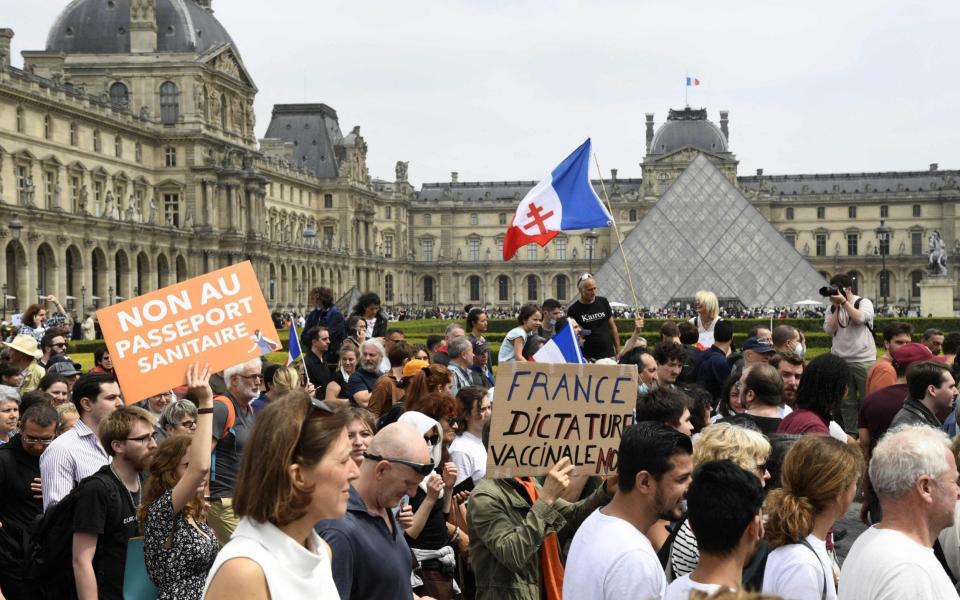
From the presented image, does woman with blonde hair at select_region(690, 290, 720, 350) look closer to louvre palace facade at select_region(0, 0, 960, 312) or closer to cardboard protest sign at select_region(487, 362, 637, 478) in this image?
cardboard protest sign at select_region(487, 362, 637, 478)

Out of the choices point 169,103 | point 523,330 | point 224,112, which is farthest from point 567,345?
point 224,112

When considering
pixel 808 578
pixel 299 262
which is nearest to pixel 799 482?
pixel 808 578

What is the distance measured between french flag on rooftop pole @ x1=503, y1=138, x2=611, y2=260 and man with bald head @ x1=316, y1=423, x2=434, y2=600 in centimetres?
617

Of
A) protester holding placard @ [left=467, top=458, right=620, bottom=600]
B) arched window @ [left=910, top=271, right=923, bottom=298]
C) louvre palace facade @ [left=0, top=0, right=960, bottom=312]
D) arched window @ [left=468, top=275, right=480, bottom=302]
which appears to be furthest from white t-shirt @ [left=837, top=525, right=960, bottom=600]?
arched window @ [left=468, top=275, right=480, bottom=302]

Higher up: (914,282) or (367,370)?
(367,370)

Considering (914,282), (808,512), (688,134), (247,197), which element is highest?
(688,134)

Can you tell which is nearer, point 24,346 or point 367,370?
point 24,346

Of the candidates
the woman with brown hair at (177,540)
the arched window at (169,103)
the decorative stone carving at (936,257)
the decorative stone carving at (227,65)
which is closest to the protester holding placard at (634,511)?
the woman with brown hair at (177,540)

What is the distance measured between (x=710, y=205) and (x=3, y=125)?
88.7ft

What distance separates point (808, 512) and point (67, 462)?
10.1ft

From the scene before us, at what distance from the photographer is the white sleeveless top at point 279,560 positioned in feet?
7.73

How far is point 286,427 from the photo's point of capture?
248 cm

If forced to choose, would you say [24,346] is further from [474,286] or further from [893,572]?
[474,286]

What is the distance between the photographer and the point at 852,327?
8039 millimetres
